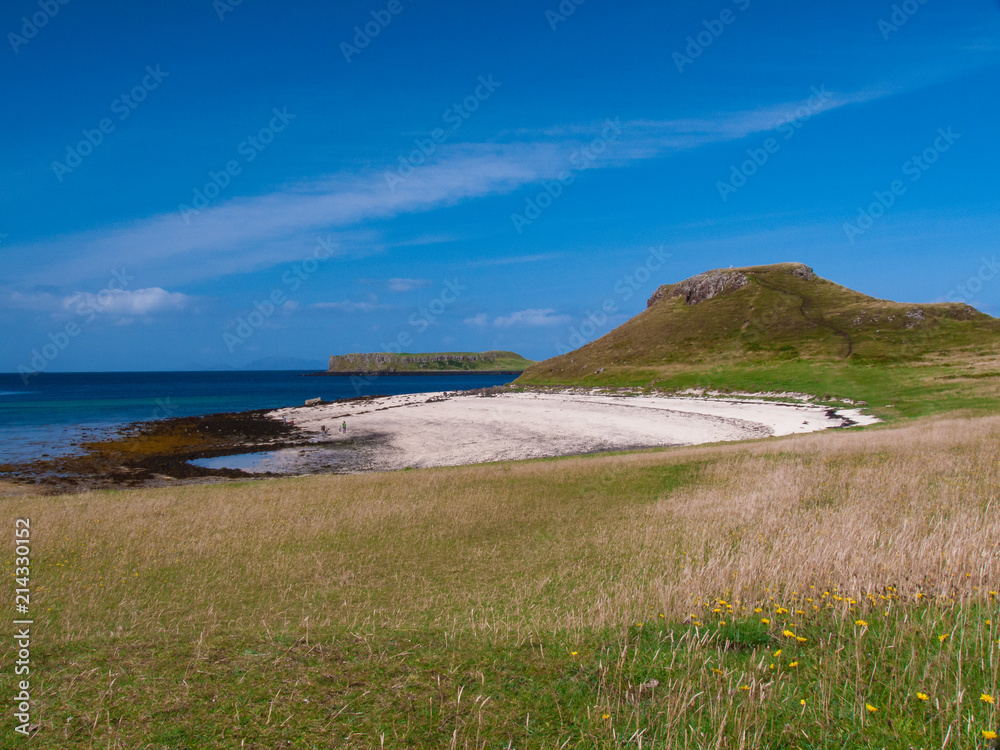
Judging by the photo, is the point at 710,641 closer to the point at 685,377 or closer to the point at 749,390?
the point at 749,390

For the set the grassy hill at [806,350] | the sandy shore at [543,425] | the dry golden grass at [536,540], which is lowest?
the sandy shore at [543,425]

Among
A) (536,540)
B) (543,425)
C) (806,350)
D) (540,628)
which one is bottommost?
(543,425)

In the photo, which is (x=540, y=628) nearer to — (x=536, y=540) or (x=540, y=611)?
(x=540, y=611)

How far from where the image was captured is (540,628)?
8.38 meters

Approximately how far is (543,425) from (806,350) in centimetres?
9198

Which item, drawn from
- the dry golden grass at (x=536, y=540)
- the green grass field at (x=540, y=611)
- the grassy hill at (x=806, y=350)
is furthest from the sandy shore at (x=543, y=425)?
the green grass field at (x=540, y=611)

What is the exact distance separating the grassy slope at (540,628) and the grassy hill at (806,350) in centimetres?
5636

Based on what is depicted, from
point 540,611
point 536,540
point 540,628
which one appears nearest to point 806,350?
point 536,540

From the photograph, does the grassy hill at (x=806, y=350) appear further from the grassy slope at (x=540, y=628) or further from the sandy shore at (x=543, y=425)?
the grassy slope at (x=540, y=628)

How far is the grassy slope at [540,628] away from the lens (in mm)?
5375

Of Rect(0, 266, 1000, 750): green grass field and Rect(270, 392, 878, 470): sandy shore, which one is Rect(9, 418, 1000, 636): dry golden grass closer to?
Rect(0, 266, 1000, 750): green grass field

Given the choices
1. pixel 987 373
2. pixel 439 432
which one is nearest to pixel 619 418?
pixel 439 432

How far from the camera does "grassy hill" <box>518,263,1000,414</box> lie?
77.6 meters

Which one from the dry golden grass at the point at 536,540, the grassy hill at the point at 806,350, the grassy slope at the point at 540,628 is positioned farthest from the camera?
the grassy hill at the point at 806,350
